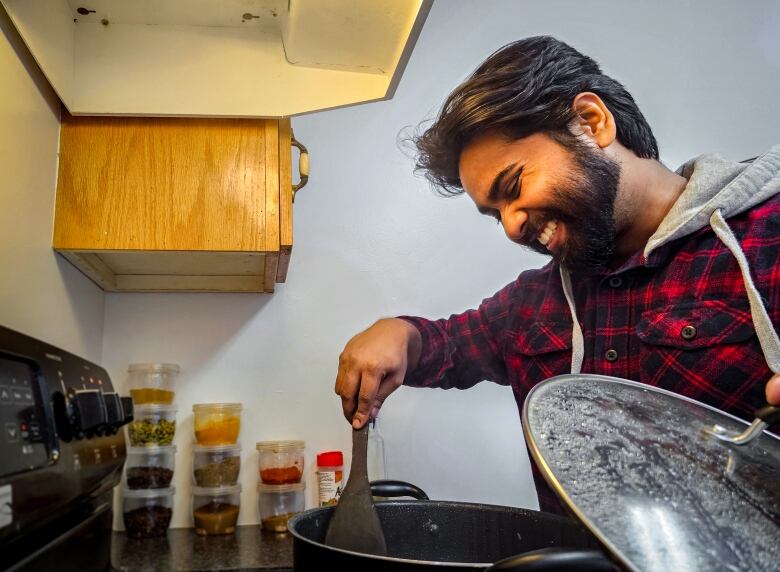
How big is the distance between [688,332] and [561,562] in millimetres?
640

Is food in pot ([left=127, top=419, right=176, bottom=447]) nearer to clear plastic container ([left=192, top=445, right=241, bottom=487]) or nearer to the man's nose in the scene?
clear plastic container ([left=192, top=445, right=241, bottom=487])

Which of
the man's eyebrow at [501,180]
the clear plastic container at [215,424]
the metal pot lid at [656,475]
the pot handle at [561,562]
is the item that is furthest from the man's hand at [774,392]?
the clear plastic container at [215,424]

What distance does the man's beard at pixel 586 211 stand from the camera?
1.07 metres

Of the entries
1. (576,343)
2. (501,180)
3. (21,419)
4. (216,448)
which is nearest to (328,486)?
(216,448)

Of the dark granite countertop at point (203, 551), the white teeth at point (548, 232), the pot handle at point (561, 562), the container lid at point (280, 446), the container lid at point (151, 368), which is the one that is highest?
the white teeth at point (548, 232)

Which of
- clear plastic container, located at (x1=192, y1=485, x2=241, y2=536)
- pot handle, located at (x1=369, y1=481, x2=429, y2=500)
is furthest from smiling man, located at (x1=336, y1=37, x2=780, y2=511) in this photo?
clear plastic container, located at (x1=192, y1=485, x2=241, y2=536)

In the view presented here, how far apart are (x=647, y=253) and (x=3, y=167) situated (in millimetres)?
897

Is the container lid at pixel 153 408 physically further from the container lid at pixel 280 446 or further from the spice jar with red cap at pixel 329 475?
the spice jar with red cap at pixel 329 475

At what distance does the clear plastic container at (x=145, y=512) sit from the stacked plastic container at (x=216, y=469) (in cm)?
6

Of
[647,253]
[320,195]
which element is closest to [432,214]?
[320,195]

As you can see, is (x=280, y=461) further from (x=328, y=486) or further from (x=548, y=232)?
(x=548, y=232)

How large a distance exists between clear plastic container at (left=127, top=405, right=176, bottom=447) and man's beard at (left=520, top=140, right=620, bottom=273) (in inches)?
30.1

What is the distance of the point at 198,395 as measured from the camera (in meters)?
1.40

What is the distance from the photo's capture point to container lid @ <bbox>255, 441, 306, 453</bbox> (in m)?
1.34
